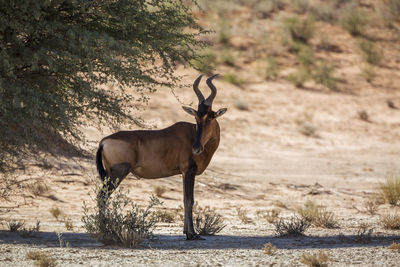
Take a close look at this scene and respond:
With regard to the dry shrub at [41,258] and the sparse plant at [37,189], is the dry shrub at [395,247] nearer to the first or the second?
the dry shrub at [41,258]

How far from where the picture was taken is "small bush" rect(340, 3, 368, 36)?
35.6 m

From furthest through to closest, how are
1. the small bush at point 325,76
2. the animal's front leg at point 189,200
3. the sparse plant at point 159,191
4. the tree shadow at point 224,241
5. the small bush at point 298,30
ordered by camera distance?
the small bush at point 298,30 < the small bush at point 325,76 < the sparse plant at point 159,191 < the animal's front leg at point 189,200 < the tree shadow at point 224,241

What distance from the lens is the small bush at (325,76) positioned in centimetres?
2978

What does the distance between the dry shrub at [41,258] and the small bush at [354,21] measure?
31030mm

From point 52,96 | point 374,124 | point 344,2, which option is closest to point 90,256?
point 52,96

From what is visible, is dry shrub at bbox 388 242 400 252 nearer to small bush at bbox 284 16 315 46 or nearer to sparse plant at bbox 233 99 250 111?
sparse plant at bbox 233 99 250 111

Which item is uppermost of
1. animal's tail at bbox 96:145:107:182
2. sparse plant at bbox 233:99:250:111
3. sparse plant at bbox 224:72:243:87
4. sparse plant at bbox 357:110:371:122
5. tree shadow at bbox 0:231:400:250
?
sparse plant at bbox 224:72:243:87

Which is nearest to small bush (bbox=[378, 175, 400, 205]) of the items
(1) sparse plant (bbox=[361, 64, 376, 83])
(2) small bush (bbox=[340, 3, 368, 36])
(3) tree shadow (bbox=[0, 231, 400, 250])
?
(3) tree shadow (bbox=[0, 231, 400, 250])

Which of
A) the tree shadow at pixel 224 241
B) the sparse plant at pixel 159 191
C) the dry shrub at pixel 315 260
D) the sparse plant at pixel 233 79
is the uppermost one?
the sparse plant at pixel 233 79

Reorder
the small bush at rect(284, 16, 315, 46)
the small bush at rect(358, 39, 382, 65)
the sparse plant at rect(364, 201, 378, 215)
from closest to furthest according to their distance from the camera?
the sparse plant at rect(364, 201, 378, 215) → the small bush at rect(358, 39, 382, 65) → the small bush at rect(284, 16, 315, 46)

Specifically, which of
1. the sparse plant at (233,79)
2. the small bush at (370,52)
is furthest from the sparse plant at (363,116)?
the small bush at (370,52)

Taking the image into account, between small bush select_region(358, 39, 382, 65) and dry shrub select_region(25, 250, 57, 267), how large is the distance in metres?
27.5

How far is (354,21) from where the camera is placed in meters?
35.7

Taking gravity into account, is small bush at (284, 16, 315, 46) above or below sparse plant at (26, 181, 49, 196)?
above
